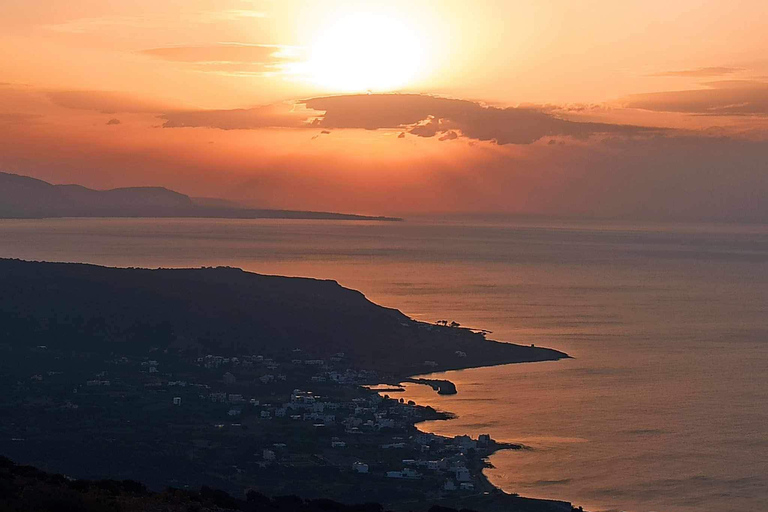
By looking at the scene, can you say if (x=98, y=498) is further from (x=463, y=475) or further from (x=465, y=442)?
(x=465, y=442)

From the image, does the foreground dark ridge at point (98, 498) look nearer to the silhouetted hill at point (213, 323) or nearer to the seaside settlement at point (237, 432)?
the seaside settlement at point (237, 432)

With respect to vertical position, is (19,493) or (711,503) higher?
(19,493)

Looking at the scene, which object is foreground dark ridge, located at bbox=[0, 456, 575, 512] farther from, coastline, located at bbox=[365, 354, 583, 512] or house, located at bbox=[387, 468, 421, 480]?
house, located at bbox=[387, 468, 421, 480]

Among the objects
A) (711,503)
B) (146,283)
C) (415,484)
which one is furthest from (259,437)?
(146,283)

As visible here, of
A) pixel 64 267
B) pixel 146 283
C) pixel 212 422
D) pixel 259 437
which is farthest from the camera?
pixel 64 267

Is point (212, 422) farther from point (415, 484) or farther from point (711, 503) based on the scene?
point (711, 503)

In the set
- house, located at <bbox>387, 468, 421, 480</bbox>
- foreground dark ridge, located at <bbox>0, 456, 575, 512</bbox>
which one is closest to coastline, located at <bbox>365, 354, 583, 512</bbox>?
house, located at <bbox>387, 468, 421, 480</bbox>

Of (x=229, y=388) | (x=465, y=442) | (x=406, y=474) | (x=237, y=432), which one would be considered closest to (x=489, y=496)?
(x=406, y=474)
